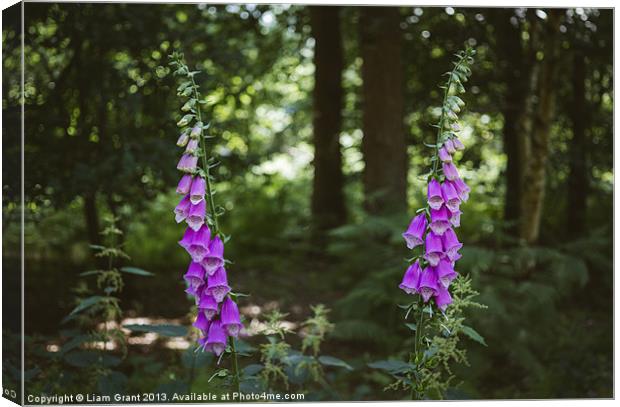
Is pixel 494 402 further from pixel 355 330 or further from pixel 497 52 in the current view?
pixel 497 52

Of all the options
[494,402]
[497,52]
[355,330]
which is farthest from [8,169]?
[497,52]

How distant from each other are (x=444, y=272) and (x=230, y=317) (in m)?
0.76

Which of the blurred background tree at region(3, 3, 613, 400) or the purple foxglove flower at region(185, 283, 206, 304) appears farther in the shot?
the blurred background tree at region(3, 3, 613, 400)

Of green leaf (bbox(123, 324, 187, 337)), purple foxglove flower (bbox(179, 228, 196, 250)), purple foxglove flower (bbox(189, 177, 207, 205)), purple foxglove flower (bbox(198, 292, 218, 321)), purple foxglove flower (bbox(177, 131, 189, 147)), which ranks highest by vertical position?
purple foxglove flower (bbox(177, 131, 189, 147))

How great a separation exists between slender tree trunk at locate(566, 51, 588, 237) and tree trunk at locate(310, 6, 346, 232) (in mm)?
2305

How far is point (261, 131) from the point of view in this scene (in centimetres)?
777

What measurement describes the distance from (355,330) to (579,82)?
233cm

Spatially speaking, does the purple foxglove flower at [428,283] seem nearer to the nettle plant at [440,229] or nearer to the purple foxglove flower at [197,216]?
the nettle plant at [440,229]

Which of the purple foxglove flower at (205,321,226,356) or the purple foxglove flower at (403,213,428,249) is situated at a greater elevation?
the purple foxglove flower at (403,213,428,249)

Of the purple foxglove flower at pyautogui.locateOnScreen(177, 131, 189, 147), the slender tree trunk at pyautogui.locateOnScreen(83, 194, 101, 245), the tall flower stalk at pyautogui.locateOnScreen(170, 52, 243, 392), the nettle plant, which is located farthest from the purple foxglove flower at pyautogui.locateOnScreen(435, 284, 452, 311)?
the slender tree trunk at pyautogui.locateOnScreen(83, 194, 101, 245)

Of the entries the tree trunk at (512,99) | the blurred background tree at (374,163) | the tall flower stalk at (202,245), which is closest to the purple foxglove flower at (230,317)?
the tall flower stalk at (202,245)

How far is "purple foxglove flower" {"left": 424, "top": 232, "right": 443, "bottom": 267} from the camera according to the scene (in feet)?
8.30

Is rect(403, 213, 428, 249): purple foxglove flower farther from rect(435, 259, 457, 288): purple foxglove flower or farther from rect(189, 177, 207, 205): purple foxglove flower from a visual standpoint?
rect(189, 177, 207, 205): purple foxglove flower

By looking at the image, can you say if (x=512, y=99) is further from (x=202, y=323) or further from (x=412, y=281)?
(x=202, y=323)
